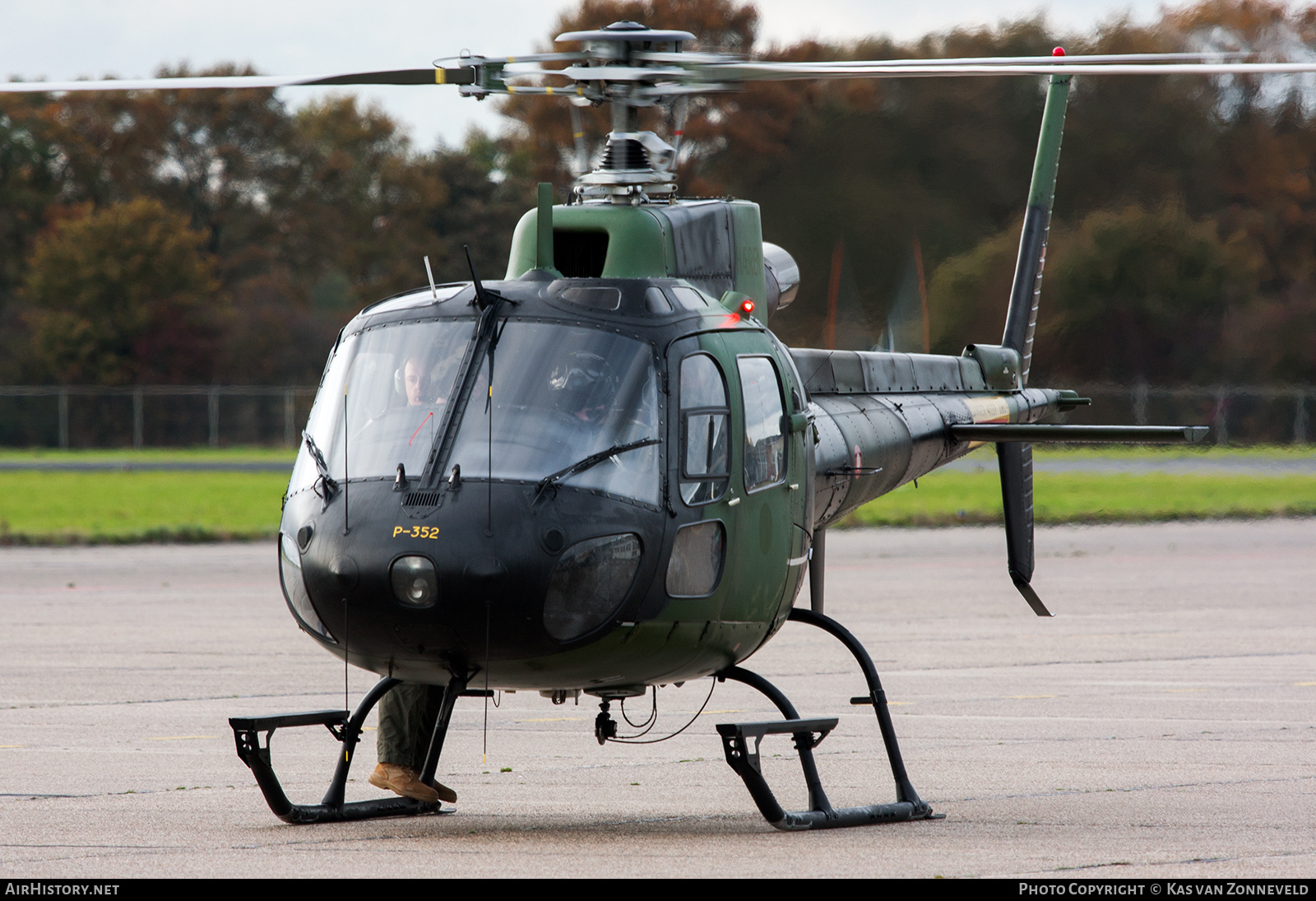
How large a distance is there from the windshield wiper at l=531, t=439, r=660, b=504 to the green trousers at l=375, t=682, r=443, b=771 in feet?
5.11

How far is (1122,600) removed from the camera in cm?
1891

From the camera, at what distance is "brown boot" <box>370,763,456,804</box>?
7.56m

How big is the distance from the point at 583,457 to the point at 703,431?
620mm

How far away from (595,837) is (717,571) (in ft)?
4.01

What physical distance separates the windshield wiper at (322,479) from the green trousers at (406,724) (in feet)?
4.01

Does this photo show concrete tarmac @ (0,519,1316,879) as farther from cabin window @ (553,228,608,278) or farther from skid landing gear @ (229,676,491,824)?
cabin window @ (553,228,608,278)

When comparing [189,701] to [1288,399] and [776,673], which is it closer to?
[776,673]

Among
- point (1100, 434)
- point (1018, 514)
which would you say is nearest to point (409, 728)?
point (1100, 434)

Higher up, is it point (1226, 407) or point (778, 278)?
point (778, 278)

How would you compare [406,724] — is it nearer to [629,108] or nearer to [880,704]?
[880,704]

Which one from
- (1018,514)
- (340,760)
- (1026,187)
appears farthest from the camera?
(1026,187)

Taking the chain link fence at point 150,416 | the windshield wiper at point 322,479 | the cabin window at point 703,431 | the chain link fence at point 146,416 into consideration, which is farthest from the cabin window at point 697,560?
the chain link fence at point 146,416

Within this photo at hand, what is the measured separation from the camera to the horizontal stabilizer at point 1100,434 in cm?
850

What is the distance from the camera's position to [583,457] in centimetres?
A: 671
